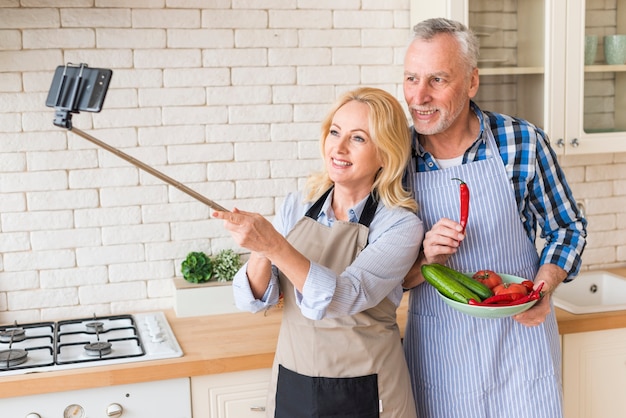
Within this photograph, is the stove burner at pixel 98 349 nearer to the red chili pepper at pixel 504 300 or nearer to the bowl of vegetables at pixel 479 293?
the bowl of vegetables at pixel 479 293

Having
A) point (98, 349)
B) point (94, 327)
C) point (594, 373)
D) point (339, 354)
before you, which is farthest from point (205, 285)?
point (594, 373)

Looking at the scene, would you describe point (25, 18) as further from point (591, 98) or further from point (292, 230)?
point (591, 98)

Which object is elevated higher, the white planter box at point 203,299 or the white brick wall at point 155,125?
the white brick wall at point 155,125

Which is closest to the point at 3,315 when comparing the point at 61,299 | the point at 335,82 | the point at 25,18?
the point at 61,299

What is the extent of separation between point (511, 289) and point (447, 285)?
165mm

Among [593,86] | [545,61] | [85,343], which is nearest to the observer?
[85,343]

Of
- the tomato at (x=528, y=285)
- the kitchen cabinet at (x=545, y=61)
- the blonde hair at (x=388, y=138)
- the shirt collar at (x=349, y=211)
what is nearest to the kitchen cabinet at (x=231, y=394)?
the shirt collar at (x=349, y=211)

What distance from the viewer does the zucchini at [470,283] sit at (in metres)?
2.03

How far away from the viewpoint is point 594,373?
271 cm

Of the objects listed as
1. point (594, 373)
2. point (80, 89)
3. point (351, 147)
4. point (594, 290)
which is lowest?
point (594, 373)

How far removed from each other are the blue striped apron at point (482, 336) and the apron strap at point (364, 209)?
0.19 metres

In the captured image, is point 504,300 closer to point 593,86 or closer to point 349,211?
point 349,211

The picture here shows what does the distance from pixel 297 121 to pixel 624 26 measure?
4.19 ft

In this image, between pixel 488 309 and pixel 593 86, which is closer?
pixel 488 309
